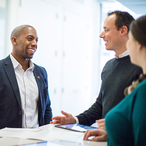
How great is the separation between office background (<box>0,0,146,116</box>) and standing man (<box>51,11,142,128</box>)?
4.83 feet

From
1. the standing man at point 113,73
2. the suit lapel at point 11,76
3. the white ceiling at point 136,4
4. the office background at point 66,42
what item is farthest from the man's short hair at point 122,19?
the office background at point 66,42

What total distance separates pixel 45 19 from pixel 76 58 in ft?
4.48

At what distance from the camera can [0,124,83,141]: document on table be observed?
1.29 meters

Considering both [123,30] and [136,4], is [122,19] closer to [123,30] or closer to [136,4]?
[123,30]

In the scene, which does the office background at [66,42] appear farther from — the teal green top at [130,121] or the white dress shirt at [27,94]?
the teal green top at [130,121]

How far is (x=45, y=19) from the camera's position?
4.23 metres

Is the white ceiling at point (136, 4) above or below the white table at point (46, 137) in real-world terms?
above

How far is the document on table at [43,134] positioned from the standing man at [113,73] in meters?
0.22

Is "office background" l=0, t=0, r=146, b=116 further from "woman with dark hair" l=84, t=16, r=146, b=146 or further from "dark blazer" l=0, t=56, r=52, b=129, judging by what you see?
"woman with dark hair" l=84, t=16, r=146, b=146

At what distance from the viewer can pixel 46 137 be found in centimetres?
129

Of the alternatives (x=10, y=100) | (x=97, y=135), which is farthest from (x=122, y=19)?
(x=10, y=100)

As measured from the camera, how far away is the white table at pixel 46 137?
1219 mm

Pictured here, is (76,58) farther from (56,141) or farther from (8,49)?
(56,141)

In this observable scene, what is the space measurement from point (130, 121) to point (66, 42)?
4.09 meters
